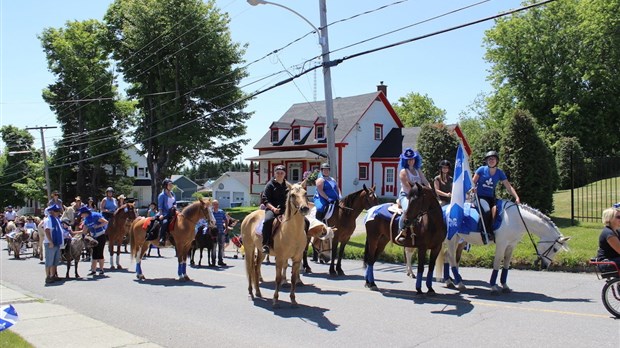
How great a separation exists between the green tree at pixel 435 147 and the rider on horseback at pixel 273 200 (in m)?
20.6

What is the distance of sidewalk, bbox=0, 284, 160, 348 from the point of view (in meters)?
7.59

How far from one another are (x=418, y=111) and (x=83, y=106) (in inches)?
2175

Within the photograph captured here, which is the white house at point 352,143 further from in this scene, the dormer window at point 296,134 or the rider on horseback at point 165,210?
the rider on horseback at point 165,210

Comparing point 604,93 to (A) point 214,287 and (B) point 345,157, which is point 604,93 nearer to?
(B) point 345,157

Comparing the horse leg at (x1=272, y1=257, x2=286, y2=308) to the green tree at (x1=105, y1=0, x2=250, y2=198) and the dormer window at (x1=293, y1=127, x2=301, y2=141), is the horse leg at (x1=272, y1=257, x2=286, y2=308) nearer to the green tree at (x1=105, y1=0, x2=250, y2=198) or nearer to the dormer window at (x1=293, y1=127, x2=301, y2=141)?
the green tree at (x1=105, y1=0, x2=250, y2=198)

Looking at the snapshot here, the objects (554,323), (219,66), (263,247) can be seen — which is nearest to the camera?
Answer: (554,323)

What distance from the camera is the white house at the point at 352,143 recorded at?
143 ft

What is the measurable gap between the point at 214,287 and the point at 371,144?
113ft

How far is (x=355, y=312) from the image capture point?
914 centimetres

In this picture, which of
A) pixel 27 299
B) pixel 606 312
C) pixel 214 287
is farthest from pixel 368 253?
pixel 27 299

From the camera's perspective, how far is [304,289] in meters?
11.6

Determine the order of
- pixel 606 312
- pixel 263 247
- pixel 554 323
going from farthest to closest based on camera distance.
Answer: pixel 263 247
pixel 606 312
pixel 554 323

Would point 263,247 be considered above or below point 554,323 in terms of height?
above

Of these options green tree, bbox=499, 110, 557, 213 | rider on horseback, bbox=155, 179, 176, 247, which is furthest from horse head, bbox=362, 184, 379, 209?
green tree, bbox=499, 110, 557, 213
